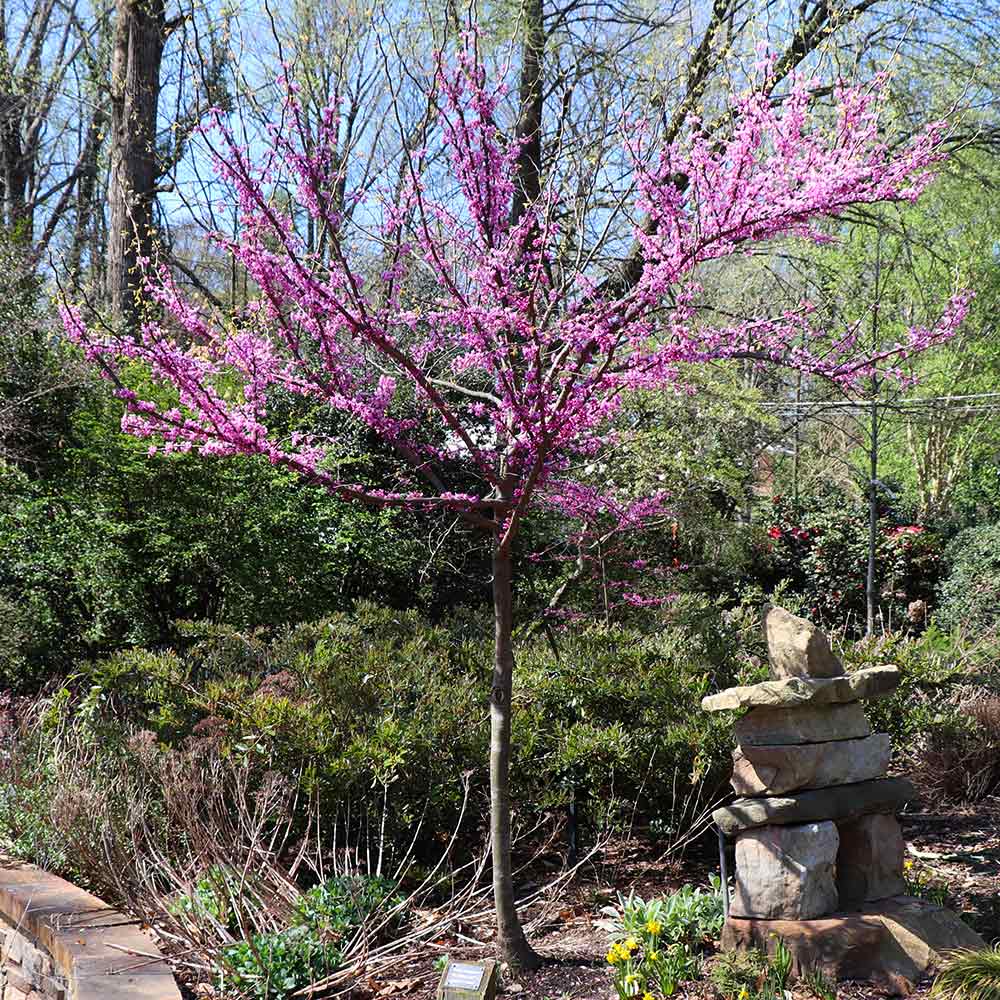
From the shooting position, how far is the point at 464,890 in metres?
3.75

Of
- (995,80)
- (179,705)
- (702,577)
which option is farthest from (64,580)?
(995,80)

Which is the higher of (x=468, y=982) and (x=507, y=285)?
(x=507, y=285)

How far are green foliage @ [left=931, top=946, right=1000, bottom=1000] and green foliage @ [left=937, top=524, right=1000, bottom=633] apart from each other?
5.95 m

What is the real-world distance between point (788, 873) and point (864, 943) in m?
0.31

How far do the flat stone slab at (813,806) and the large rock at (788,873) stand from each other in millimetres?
45

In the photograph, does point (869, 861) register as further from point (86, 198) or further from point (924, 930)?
point (86, 198)

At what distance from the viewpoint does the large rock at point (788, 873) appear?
323cm

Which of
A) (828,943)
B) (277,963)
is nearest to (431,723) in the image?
(277,963)

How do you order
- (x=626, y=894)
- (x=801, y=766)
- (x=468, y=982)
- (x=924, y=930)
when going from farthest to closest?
1. (x=626, y=894)
2. (x=801, y=766)
3. (x=924, y=930)
4. (x=468, y=982)

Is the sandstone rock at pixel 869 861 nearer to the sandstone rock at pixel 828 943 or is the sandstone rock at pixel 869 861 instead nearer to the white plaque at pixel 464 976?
the sandstone rock at pixel 828 943

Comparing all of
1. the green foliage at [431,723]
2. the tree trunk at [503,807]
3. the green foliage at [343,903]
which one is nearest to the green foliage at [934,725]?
the green foliage at [431,723]

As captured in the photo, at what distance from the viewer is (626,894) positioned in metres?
4.07

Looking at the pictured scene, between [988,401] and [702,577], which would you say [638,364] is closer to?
[702,577]

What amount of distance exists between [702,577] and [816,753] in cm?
732
